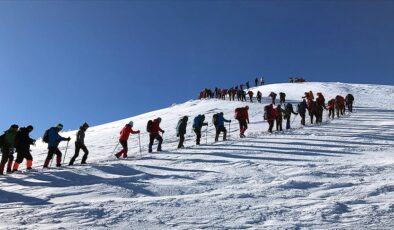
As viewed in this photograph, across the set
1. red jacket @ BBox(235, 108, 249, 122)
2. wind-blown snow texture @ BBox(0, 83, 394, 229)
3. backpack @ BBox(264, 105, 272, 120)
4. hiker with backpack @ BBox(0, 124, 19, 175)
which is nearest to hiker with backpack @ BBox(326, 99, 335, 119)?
backpack @ BBox(264, 105, 272, 120)

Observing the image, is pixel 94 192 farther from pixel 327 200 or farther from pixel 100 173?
pixel 327 200

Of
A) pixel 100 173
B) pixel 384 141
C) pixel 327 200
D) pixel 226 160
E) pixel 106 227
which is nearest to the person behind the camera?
pixel 106 227

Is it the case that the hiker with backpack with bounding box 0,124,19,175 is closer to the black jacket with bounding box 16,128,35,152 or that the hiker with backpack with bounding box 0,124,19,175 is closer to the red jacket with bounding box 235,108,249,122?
the black jacket with bounding box 16,128,35,152

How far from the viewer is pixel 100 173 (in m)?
11.5

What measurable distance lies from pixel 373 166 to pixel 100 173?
25.0 ft

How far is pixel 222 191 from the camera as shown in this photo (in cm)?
883

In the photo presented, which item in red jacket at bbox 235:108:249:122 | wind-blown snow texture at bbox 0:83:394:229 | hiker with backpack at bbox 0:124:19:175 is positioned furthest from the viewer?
red jacket at bbox 235:108:249:122

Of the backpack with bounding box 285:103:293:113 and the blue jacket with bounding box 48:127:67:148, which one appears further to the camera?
the backpack with bounding box 285:103:293:113

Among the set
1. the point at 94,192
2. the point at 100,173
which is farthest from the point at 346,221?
the point at 100,173

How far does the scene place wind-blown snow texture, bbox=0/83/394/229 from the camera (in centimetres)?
700

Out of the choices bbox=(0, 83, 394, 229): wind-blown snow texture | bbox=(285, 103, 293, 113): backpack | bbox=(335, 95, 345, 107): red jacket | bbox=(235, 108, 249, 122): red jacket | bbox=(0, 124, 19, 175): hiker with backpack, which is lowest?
bbox=(0, 83, 394, 229): wind-blown snow texture

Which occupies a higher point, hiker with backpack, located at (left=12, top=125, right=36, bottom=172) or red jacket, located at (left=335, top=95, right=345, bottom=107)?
red jacket, located at (left=335, top=95, right=345, bottom=107)

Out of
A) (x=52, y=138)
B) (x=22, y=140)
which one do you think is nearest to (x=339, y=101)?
(x=52, y=138)

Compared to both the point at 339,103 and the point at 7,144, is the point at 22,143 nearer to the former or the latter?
the point at 7,144
